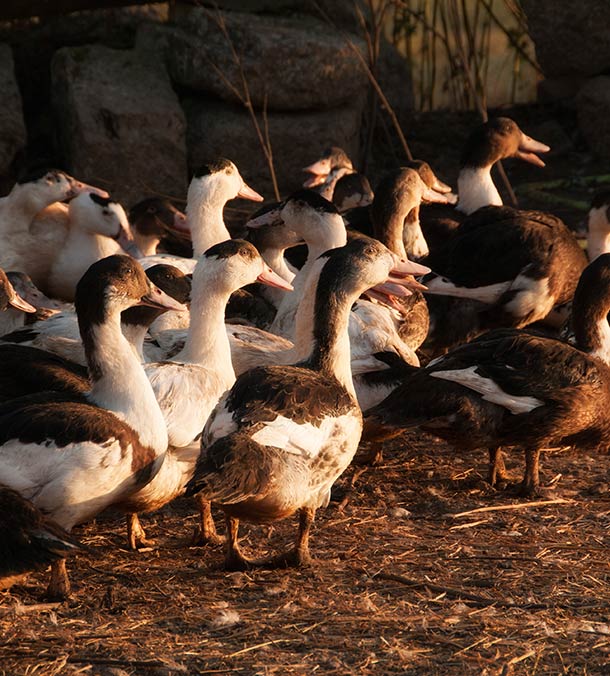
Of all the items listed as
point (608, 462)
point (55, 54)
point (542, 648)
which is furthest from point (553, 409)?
point (55, 54)

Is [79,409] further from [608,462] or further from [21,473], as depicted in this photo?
[608,462]

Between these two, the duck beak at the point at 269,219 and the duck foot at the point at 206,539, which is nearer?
the duck foot at the point at 206,539

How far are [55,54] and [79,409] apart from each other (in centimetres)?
673

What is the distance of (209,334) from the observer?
6.30 m

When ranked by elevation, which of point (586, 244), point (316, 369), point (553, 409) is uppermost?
point (316, 369)

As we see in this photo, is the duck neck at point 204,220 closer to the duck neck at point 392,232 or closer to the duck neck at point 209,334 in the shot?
the duck neck at point 392,232

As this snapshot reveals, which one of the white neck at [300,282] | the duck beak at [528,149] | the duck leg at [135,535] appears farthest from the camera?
the duck beak at [528,149]

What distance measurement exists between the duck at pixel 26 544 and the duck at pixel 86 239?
4379 mm

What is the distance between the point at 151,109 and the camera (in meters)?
11.1

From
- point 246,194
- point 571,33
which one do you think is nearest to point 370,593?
point 246,194

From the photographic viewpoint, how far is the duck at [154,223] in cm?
934

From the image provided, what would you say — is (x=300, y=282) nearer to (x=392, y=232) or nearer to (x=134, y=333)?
(x=392, y=232)

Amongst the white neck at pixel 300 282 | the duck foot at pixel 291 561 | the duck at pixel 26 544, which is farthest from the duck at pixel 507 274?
the duck at pixel 26 544

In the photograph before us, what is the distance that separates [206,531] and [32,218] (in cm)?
423
